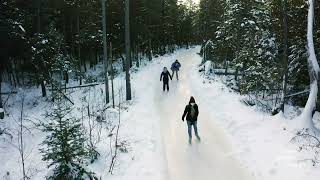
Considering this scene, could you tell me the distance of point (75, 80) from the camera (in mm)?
39688

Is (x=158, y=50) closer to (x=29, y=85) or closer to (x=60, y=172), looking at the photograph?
(x=29, y=85)

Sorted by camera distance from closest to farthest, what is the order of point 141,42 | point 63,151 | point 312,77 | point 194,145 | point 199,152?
point 63,151 < point 199,152 < point 194,145 < point 312,77 < point 141,42

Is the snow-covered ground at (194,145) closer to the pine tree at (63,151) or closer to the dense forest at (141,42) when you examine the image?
the pine tree at (63,151)

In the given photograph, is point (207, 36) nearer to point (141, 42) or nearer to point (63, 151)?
point (141, 42)

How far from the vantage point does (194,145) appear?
14.5m

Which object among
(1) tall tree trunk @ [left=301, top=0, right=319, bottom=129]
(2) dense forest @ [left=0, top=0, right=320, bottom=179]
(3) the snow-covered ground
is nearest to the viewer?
(3) the snow-covered ground

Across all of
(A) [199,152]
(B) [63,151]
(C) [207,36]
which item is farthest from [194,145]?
(C) [207,36]

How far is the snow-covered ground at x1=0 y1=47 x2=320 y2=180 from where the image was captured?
1152 cm

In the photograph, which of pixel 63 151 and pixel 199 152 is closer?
pixel 63 151

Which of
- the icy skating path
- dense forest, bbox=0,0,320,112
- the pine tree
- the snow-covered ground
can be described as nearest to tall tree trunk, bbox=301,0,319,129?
the snow-covered ground

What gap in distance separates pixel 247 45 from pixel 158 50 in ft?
104

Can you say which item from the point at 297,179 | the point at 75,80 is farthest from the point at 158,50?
the point at 297,179

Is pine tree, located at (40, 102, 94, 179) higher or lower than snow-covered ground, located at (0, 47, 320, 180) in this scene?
higher

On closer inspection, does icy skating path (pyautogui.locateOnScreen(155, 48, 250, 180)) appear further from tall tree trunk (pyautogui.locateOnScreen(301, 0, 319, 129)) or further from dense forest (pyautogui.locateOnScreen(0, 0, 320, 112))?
dense forest (pyautogui.locateOnScreen(0, 0, 320, 112))
